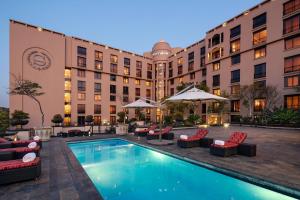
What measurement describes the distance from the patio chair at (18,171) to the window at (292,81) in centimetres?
2853

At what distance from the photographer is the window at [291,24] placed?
22141 millimetres

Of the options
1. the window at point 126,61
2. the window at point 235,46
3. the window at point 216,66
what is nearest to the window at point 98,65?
the window at point 126,61

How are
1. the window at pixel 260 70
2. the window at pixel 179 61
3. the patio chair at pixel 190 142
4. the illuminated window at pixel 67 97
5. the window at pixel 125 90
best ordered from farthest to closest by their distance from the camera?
the window at pixel 179 61, the window at pixel 125 90, the illuminated window at pixel 67 97, the window at pixel 260 70, the patio chair at pixel 190 142

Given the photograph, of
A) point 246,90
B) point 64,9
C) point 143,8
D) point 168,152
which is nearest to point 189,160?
point 168,152

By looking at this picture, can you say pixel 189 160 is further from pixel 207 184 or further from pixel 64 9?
pixel 64 9

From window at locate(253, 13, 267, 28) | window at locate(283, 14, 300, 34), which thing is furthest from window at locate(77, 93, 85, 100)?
window at locate(283, 14, 300, 34)

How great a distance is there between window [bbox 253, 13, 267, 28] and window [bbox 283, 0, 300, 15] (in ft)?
8.03

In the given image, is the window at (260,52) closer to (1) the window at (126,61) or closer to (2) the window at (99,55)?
(1) the window at (126,61)

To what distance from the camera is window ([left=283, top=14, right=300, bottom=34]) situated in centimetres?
2214

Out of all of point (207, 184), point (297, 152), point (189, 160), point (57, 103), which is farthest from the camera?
point (57, 103)

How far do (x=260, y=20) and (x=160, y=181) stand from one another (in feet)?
98.5

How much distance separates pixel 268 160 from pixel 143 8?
649 ft

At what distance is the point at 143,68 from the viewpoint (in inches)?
1699

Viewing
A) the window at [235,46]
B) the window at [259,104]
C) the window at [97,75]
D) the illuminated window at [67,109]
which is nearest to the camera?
the window at [259,104]
